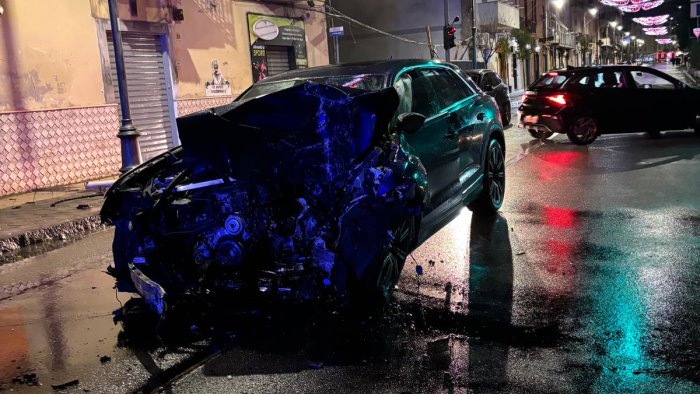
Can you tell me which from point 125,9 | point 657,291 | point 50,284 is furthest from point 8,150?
point 657,291

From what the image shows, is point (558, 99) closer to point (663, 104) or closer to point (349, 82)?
point (663, 104)

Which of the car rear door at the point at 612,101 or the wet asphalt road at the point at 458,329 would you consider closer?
the wet asphalt road at the point at 458,329

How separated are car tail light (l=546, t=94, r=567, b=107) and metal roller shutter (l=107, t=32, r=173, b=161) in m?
8.75

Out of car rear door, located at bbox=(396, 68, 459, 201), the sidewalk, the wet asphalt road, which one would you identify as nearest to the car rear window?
the wet asphalt road

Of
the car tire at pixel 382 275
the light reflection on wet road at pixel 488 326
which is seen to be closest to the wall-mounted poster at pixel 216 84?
the light reflection on wet road at pixel 488 326

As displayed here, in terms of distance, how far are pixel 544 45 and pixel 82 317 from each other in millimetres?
52215

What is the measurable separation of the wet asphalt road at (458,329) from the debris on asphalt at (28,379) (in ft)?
0.12

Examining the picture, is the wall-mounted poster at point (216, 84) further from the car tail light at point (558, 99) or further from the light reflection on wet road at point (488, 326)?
the light reflection on wet road at point (488, 326)

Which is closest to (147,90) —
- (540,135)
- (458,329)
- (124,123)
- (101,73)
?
(101,73)

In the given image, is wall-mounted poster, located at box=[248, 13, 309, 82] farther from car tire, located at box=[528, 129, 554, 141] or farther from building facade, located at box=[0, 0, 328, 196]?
car tire, located at box=[528, 129, 554, 141]

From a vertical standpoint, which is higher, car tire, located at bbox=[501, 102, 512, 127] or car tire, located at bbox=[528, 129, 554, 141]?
car tire, located at bbox=[501, 102, 512, 127]

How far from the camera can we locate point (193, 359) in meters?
3.68

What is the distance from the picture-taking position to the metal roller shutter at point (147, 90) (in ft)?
44.5

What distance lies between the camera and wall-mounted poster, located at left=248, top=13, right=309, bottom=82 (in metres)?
16.7
